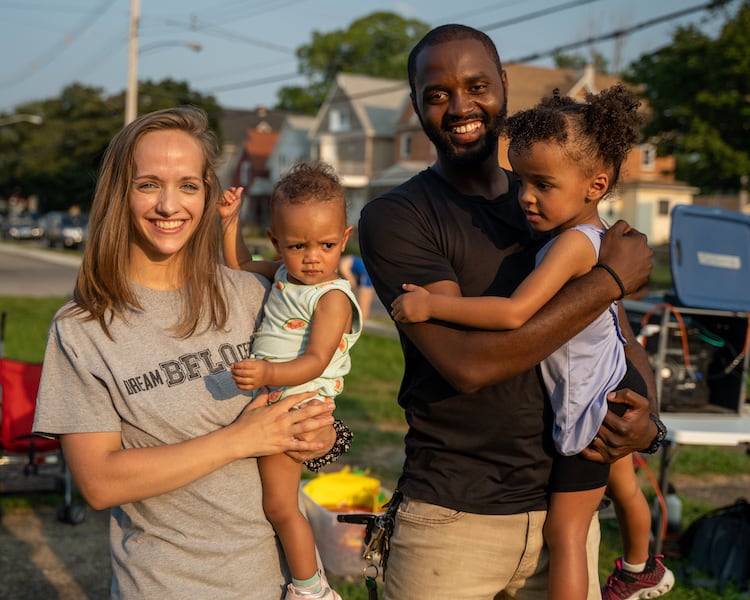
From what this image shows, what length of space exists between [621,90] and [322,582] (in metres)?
1.75

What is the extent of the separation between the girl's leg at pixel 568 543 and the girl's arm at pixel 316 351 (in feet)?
2.68

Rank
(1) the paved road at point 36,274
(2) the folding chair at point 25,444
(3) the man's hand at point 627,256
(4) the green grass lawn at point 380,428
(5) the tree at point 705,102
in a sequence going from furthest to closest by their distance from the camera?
(5) the tree at point 705,102 → (1) the paved road at point 36,274 → (2) the folding chair at point 25,444 → (4) the green grass lawn at point 380,428 → (3) the man's hand at point 627,256

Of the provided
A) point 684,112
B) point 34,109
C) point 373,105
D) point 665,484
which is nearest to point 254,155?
point 373,105

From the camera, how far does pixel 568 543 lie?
93.0 inches

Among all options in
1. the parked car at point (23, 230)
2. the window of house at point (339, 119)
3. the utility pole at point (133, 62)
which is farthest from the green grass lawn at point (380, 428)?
the parked car at point (23, 230)

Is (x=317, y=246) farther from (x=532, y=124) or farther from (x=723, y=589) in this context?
(x=723, y=589)

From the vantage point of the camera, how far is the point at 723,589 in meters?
4.87

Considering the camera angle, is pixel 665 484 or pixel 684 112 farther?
pixel 684 112

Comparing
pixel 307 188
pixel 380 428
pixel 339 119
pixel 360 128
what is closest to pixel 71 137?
pixel 339 119

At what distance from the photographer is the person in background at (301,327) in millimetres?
2254

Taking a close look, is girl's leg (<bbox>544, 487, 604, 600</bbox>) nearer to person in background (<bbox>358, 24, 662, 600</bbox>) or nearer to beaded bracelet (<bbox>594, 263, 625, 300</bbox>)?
person in background (<bbox>358, 24, 662, 600</bbox>)

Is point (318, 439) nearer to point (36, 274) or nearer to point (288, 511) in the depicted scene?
point (288, 511)

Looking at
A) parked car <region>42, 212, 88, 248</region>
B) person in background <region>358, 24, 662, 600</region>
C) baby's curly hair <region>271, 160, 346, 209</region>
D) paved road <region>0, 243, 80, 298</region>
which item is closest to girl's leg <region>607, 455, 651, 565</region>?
person in background <region>358, 24, 662, 600</region>

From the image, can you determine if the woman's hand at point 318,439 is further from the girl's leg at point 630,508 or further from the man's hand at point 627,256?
the girl's leg at point 630,508
